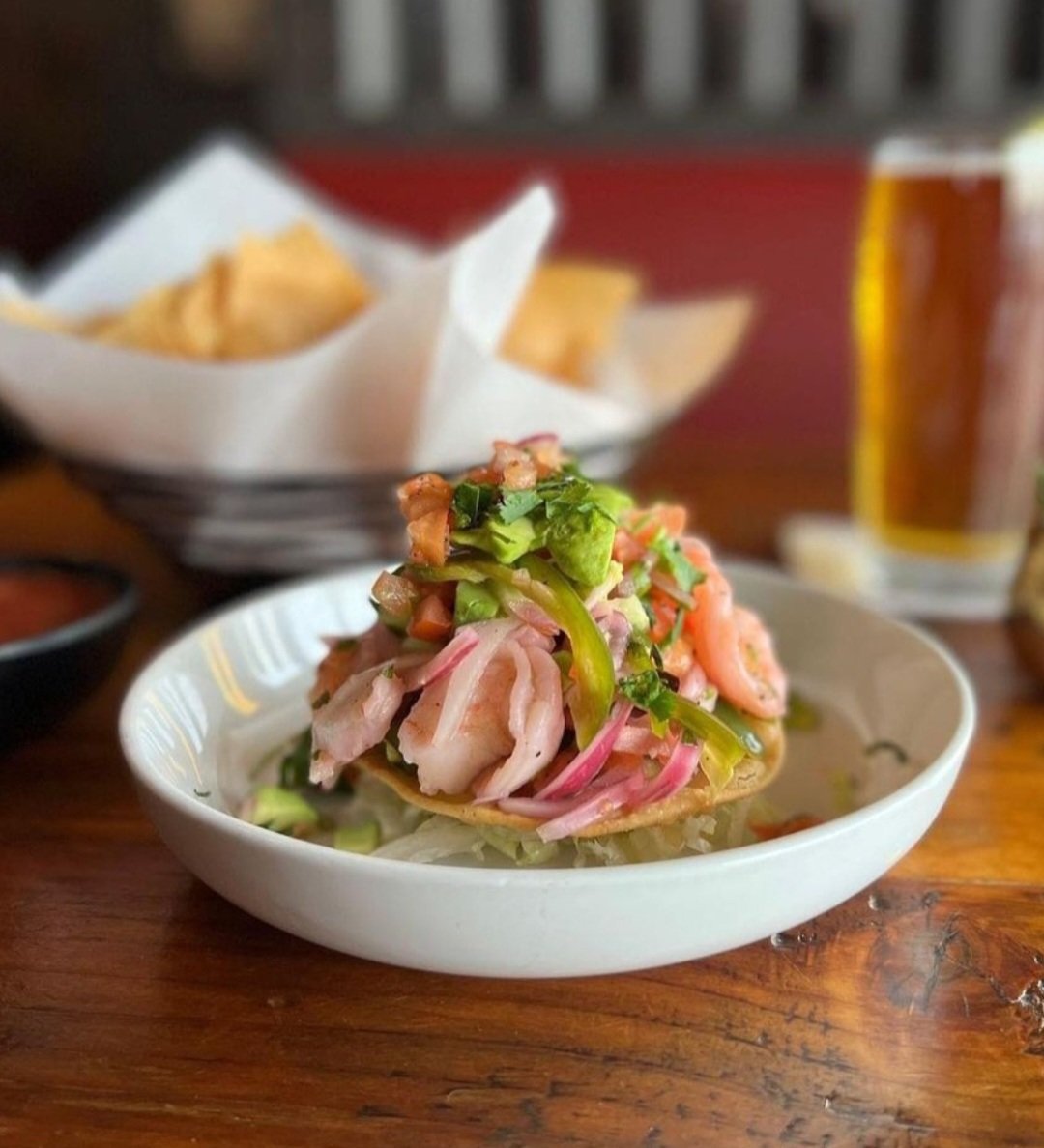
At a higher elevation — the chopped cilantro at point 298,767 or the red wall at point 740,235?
the chopped cilantro at point 298,767

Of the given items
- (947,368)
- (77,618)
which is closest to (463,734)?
(77,618)

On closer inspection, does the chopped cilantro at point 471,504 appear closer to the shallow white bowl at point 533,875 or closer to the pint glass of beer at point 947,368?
the shallow white bowl at point 533,875

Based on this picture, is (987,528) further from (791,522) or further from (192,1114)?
(192,1114)

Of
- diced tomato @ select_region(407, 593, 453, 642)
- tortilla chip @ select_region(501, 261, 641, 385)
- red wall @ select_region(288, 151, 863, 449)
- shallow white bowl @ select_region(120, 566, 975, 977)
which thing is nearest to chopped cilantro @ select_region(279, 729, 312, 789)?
shallow white bowl @ select_region(120, 566, 975, 977)

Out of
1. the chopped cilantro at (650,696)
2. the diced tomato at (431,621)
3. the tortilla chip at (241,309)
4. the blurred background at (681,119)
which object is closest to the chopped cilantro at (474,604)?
the diced tomato at (431,621)

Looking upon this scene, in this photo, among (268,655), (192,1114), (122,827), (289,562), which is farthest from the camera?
(289,562)

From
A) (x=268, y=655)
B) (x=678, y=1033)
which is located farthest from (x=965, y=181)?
(x=678, y=1033)
